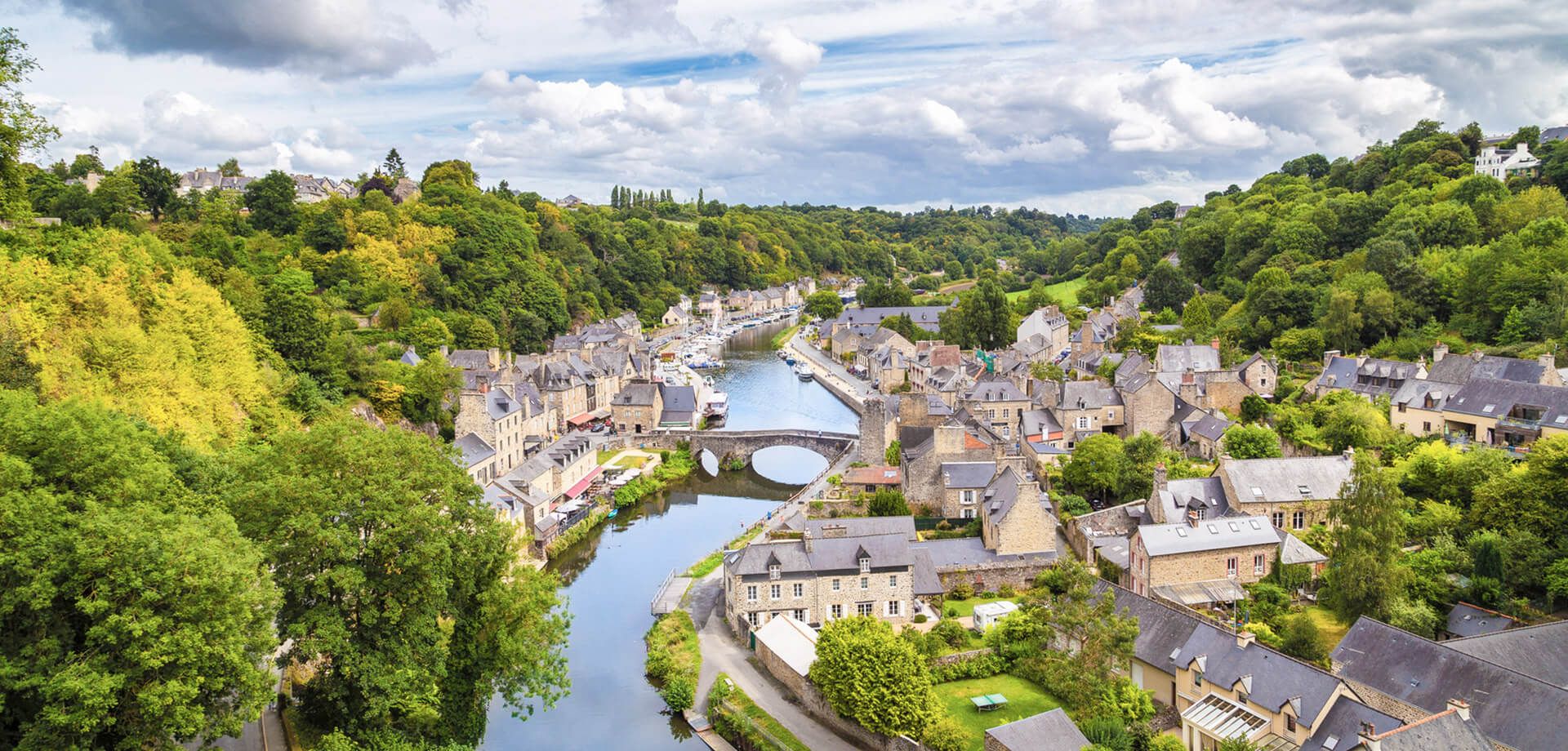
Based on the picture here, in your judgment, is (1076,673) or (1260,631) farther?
(1260,631)

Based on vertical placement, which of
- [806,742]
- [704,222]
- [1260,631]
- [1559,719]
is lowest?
[806,742]

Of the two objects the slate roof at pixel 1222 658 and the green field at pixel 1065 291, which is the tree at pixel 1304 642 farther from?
the green field at pixel 1065 291

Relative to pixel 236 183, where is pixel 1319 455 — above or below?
below

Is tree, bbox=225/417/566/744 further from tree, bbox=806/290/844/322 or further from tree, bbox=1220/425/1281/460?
tree, bbox=806/290/844/322

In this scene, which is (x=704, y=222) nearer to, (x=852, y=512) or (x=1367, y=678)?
(x=852, y=512)

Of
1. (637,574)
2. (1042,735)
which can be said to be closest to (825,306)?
(637,574)

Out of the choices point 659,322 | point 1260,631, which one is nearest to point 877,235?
point 659,322

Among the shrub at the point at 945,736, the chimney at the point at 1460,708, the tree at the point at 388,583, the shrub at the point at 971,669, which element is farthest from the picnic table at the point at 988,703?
the tree at the point at 388,583
